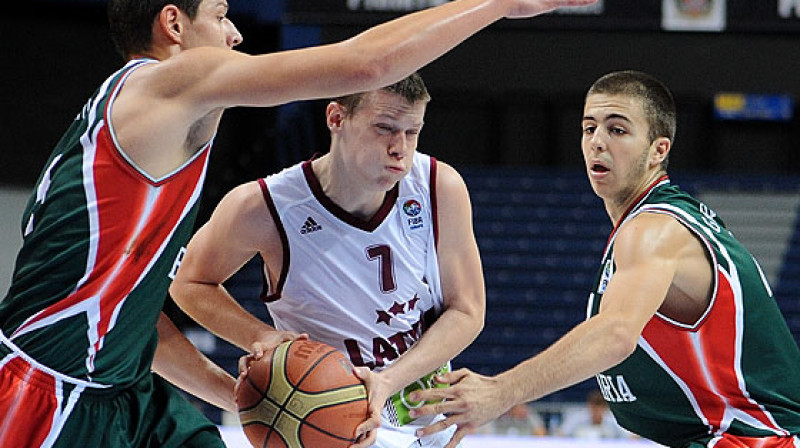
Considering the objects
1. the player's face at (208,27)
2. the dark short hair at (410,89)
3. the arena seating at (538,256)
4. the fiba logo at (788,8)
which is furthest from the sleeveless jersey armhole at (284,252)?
the arena seating at (538,256)

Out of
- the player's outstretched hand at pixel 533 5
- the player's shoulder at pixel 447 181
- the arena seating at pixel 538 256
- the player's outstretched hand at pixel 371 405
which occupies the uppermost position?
the player's outstretched hand at pixel 533 5

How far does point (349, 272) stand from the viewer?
344cm

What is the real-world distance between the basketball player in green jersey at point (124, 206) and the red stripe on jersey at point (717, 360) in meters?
1.11

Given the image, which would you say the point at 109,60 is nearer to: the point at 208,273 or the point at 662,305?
the point at 208,273

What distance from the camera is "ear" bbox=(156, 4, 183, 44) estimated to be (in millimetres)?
2832

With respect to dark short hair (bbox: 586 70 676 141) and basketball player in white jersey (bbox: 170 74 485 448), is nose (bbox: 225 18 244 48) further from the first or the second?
dark short hair (bbox: 586 70 676 141)

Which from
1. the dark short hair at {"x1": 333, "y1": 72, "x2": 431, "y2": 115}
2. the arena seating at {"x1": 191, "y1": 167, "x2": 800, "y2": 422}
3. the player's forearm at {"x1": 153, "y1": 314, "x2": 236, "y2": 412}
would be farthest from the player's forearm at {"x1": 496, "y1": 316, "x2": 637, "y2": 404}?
the arena seating at {"x1": 191, "y1": 167, "x2": 800, "y2": 422}

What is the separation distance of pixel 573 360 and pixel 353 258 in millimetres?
886

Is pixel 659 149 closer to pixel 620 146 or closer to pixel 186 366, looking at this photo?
pixel 620 146

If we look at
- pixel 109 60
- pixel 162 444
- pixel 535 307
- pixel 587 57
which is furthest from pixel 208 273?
pixel 587 57

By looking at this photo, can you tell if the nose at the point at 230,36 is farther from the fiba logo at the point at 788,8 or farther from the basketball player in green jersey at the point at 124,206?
the fiba logo at the point at 788,8

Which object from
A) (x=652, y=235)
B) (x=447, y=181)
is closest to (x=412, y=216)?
(x=447, y=181)

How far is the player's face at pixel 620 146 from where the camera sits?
3547 millimetres

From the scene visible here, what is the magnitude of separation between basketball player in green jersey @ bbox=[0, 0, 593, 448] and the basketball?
1.28 ft
